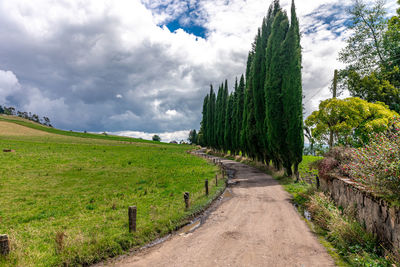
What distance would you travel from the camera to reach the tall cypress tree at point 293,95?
17234 mm

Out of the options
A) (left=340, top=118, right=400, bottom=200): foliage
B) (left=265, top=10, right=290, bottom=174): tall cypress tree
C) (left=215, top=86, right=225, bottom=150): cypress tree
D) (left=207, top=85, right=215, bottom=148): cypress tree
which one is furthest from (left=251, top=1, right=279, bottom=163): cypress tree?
(left=207, top=85, right=215, bottom=148): cypress tree

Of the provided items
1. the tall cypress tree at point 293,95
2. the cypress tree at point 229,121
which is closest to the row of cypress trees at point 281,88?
the tall cypress tree at point 293,95

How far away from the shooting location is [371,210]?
249 inches

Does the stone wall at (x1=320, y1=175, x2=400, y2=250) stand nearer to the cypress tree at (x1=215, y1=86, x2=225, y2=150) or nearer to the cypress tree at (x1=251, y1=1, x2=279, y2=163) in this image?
the cypress tree at (x1=251, y1=1, x2=279, y2=163)

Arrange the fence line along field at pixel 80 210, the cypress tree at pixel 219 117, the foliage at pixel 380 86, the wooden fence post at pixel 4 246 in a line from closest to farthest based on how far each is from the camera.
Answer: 1. the wooden fence post at pixel 4 246
2. the fence line along field at pixel 80 210
3. the foliage at pixel 380 86
4. the cypress tree at pixel 219 117

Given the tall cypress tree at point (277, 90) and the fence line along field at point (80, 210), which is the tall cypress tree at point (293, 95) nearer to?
the tall cypress tree at point (277, 90)

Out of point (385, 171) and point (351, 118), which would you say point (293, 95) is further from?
point (385, 171)

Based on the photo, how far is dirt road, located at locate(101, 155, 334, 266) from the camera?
576 cm

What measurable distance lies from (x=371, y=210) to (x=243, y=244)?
4009 millimetres

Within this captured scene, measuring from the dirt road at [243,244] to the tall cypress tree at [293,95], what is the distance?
822 cm

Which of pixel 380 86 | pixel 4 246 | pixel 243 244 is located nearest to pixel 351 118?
pixel 380 86

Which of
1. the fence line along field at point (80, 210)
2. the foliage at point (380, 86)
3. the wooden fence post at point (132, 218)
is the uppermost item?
the foliage at point (380, 86)

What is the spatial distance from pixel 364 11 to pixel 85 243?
3282cm

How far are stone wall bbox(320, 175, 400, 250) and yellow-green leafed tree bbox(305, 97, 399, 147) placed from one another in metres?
8.99
